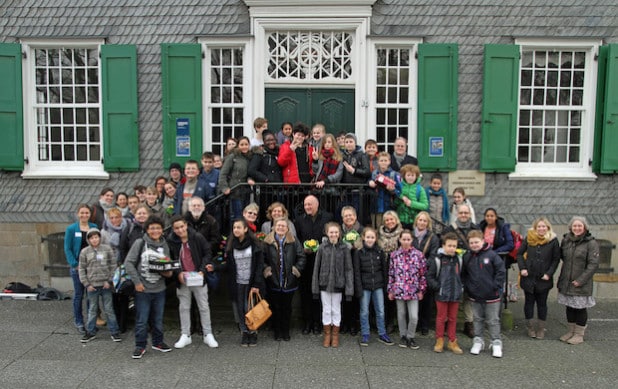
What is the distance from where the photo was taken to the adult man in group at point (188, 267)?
6.23 metres

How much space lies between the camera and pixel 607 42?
8859 mm

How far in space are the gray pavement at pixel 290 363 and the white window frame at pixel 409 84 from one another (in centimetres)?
348

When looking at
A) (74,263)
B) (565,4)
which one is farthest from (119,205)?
(565,4)

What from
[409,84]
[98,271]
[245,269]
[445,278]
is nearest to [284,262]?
[245,269]

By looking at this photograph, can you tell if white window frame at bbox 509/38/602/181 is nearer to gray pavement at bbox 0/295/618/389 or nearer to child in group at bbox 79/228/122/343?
gray pavement at bbox 0/295/618/389

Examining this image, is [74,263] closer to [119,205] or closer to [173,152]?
[119,205]

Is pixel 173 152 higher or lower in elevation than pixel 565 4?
lower

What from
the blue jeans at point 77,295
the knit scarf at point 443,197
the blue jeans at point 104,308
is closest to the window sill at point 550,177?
the knit scarf at point 443,197

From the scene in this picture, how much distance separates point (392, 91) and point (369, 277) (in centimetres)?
383

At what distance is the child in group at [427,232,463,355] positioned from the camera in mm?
6117

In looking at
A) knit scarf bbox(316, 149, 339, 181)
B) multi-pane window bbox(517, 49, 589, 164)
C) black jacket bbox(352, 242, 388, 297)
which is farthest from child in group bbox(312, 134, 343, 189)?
multi-pane window bbox(517, 49, 589, 164)

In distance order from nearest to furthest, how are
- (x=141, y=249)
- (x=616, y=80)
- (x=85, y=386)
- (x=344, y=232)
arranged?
(x=85, y=386) → (x=141, y=249) → (x=344, y=232) → (x=616, y=80)

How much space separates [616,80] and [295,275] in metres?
6.14

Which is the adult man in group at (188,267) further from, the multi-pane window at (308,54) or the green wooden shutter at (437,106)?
the green wooden shutter at (437,106)
